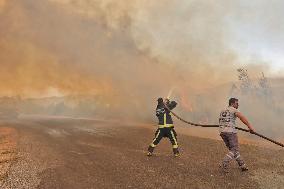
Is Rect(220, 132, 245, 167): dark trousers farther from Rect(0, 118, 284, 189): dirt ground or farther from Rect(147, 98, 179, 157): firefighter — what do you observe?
Rect(147, 98, 179, 157): firefighter

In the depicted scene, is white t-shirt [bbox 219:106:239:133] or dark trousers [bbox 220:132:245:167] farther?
white t-shirt [bbox 219:106:239:133]

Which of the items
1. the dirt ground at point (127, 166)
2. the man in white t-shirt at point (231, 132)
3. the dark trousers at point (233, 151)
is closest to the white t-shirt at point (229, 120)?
the man in white t-shirt at point (231, 132)

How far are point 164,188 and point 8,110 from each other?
3873cm

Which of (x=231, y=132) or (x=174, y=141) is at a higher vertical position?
(x=231, y=132)

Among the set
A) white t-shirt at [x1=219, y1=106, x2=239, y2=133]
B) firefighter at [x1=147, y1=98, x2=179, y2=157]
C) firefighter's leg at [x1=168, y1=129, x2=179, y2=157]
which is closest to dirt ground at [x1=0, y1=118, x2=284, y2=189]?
firefighter's leg at [x1=168, y1=129, x2=179, y2=157]

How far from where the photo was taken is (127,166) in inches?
361

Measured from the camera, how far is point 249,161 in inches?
395

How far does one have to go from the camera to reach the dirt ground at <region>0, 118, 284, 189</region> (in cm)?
746

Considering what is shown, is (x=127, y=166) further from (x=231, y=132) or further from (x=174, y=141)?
(x=231, y=132)

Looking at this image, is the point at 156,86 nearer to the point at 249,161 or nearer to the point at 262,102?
the point at 262,102

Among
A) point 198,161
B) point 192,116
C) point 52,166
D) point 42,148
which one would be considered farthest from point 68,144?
point 192,116

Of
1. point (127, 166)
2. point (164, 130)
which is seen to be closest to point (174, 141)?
point (164, 130)

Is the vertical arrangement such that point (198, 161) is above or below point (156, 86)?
below

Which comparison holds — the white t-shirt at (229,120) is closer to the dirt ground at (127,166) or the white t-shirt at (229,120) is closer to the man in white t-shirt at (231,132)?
the man in white t-shirt at (231,132)
